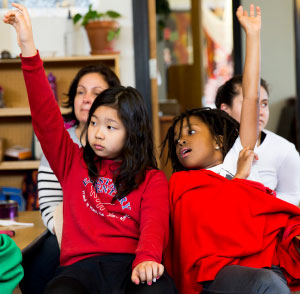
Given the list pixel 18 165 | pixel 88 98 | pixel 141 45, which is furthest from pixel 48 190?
pixel 141 45

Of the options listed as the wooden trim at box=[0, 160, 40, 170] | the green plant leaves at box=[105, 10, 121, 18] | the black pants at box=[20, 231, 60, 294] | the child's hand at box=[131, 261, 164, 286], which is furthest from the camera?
the green plant leaves at box=[105, 10, 121, 18]

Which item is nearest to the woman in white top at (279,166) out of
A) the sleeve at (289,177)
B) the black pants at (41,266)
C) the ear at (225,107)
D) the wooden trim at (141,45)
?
the sleeve at (289,177)

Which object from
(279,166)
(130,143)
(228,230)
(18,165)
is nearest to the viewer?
(228,230)

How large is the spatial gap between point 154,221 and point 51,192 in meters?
0.72

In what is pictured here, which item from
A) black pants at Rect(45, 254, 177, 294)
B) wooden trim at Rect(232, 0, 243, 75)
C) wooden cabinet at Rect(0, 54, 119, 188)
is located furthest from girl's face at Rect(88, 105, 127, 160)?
wooden trim at Rect(232, 0, 243, 75)

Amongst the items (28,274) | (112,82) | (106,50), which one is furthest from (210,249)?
(106,50)

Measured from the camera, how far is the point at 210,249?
4.97ft

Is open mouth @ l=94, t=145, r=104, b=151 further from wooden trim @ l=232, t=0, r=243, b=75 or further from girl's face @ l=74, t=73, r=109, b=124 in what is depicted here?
wooden trim @ l=232, t=0, r=243, b=75

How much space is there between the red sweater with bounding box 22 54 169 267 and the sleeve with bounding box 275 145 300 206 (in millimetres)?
655

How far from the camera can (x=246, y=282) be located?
1386 millimetres

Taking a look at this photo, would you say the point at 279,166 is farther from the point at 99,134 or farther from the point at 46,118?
the point at 46,118

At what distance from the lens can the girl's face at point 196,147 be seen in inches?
69.7

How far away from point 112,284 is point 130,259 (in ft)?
0.35

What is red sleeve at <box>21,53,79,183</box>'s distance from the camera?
152cm
